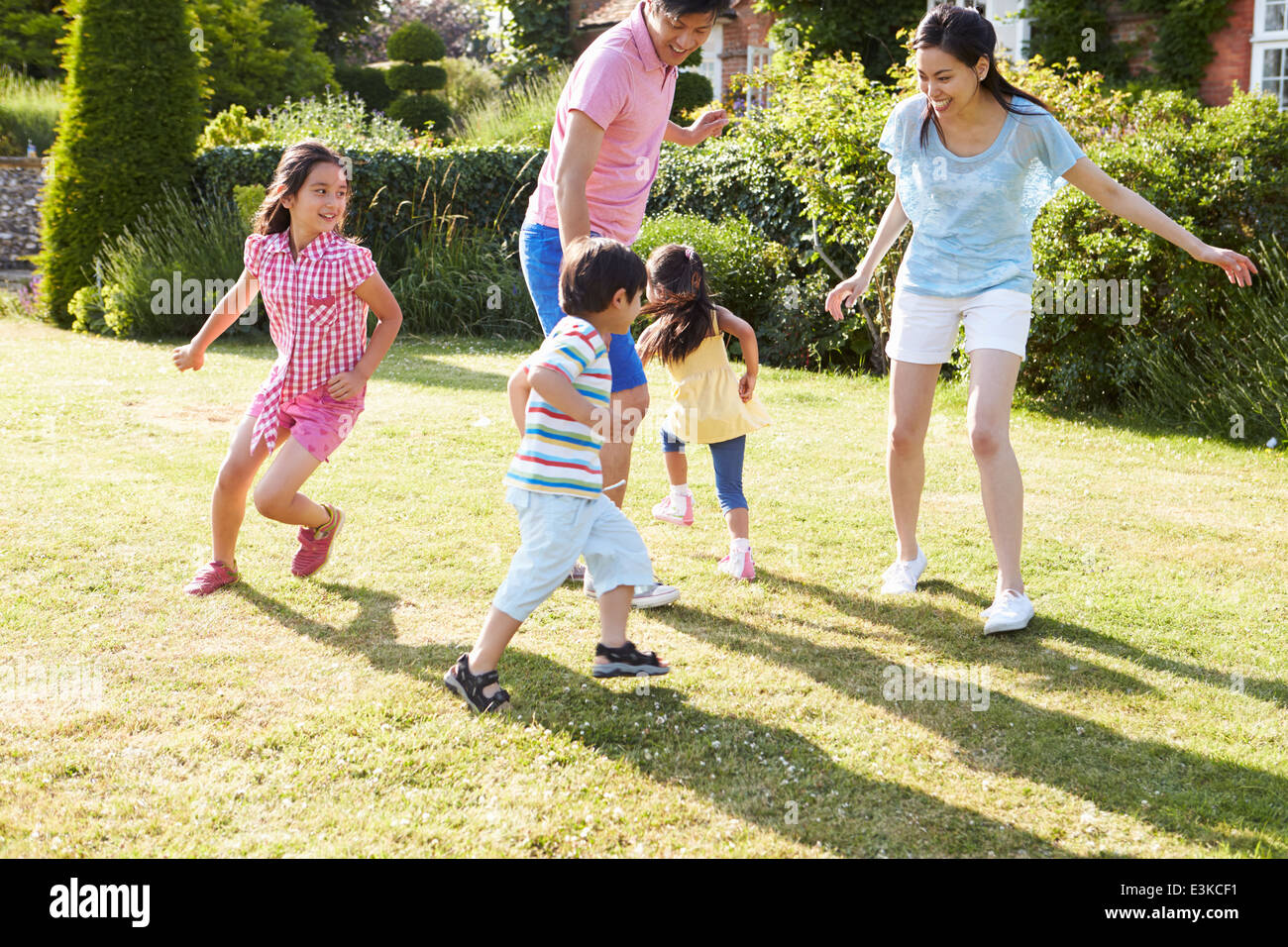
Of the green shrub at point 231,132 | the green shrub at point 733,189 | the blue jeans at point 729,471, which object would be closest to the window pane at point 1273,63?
the green shrub at point 733,189

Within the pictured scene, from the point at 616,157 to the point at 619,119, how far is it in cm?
14

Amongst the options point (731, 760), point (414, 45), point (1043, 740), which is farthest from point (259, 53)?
point (1043, 740)

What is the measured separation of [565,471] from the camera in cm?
329

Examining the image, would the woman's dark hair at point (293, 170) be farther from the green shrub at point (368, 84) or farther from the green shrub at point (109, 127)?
the green shrub at point (368, 84)

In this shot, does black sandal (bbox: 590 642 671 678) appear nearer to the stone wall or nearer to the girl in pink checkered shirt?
the girl in pink checkered shirt

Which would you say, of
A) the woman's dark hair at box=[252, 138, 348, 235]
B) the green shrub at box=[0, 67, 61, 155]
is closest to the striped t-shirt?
the woman's dark hair at box=[252, 138, 348, 235]

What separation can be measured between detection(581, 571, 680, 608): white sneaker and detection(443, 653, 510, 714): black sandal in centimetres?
97

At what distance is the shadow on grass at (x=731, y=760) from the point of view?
2680 mm

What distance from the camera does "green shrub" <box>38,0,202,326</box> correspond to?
12.5 metres

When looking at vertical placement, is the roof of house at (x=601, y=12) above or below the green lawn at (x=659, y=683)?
above

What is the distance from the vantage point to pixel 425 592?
14.4ft

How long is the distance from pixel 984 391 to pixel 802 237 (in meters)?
6.81

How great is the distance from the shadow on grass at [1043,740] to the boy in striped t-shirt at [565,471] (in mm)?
698
